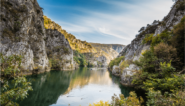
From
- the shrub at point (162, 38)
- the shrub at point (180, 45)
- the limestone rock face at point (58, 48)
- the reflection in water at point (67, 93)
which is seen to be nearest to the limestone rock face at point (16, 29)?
→ the reflection in water at point (67, 93)

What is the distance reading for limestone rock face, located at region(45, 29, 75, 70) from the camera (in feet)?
214

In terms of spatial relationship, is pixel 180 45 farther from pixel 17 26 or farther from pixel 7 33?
pixel 17 26

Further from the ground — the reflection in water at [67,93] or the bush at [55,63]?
the bush at [55,63]

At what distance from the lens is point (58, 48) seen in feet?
221

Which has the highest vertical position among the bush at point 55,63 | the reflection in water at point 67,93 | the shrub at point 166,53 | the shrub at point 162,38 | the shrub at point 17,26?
the shrub at point 17,26

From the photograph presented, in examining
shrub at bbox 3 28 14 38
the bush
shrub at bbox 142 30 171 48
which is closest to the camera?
shrub at bbox 142 30 171 48

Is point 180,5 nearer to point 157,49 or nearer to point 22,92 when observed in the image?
point 157,49

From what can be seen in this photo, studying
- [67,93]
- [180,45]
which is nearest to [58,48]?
[67,93]

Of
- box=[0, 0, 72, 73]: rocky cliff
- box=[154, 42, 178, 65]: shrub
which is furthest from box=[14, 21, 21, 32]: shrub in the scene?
box=[154, 42, 178, 65]: shrub

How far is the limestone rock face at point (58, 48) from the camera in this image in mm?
65188

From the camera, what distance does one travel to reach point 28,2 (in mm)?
37156

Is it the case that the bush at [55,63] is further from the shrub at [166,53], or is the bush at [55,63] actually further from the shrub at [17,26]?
the shrub at [166,53]

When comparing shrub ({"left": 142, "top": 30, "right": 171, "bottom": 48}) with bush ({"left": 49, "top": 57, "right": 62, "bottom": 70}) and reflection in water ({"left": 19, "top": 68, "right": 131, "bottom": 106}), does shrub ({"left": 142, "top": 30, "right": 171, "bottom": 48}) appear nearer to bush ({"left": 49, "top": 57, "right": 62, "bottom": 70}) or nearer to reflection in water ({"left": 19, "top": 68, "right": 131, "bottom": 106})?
reflection in water ({"left": 19, "top": 68, "right": 131, "bottom": 106})

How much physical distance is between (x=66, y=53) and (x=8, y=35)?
41939mm
